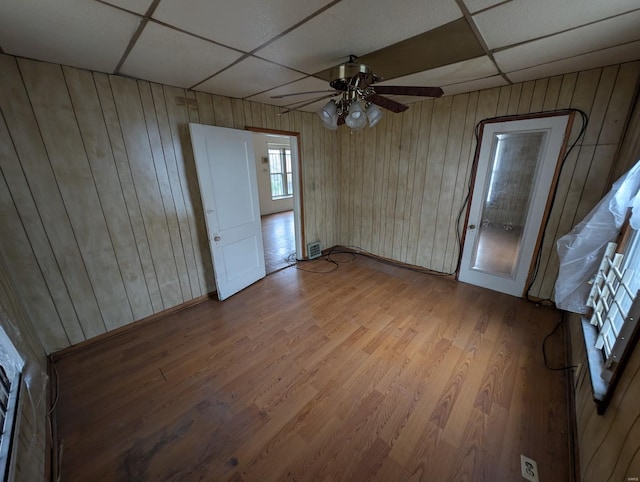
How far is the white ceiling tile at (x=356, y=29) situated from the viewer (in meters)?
1.20

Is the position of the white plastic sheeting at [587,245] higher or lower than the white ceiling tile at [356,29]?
lower

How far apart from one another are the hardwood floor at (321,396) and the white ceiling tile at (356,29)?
226 centimetres

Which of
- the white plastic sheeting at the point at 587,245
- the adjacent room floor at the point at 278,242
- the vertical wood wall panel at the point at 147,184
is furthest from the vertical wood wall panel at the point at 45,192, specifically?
the white plastic sheeting at the point at 587,245

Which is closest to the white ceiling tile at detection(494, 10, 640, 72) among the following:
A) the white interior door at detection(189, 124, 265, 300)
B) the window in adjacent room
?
the white interior door at detection(189, 124, 265, 300)

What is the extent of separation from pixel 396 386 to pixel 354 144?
3.36 m

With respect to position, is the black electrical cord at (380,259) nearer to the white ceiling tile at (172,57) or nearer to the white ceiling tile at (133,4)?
the white ceiling tile at (172,57)

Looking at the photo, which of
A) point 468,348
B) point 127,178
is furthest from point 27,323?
point 468,348

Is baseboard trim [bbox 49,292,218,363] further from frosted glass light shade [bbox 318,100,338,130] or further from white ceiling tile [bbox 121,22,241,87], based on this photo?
frosted glass light shade [bbox 318,100,338,130]

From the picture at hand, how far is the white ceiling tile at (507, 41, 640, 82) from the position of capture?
1.71 metres

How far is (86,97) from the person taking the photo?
1.91 meters

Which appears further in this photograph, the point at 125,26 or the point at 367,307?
the point at 367,307

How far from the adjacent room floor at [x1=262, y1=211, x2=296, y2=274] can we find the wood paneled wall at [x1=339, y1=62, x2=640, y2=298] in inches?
44.0

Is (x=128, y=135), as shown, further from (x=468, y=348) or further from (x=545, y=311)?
(x=545, y=311)

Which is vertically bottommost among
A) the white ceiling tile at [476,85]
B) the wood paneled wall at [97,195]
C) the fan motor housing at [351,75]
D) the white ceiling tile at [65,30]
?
the wood paneled wall at [97,195]
